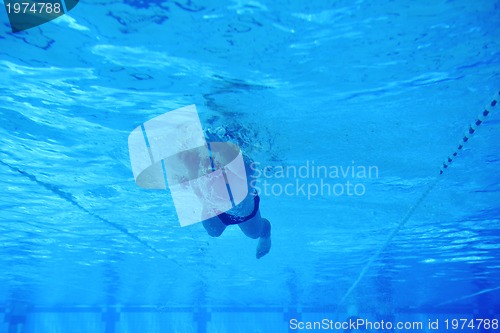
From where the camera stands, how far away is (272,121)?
10.1 meters

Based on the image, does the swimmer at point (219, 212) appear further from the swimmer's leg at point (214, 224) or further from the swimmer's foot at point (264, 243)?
the swimmer's foot at point (264, 243)

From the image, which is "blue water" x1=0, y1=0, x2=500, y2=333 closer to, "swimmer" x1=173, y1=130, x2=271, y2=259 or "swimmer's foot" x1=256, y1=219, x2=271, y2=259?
"swimmer" x1=173, y1=130, x2=271, y2=259

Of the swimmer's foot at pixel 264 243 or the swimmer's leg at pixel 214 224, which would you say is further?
the swimmer's foot at pixel 264 243

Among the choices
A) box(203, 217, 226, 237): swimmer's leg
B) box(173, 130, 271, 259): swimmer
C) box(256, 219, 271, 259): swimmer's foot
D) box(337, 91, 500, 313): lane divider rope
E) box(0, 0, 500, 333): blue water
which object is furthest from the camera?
box(256, 219, 271, 259): swimmer's foot

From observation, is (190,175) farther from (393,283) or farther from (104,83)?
(393,283)

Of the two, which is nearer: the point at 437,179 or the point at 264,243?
the point at 264,243

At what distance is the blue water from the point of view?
7.20 metres

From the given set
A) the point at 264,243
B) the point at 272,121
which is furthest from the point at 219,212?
the point at 272,121

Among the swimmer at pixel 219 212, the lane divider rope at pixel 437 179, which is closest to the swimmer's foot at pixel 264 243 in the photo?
the swimmer at pixel 219 212

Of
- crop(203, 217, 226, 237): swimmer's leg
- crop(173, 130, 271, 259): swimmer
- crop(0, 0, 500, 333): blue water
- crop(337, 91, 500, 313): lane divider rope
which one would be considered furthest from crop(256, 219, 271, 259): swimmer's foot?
crop(337, 91, 500, 313): lane divider rope

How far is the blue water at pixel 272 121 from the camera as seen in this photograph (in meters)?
7.20

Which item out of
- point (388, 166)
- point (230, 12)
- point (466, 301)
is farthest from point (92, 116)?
point (466, 301)

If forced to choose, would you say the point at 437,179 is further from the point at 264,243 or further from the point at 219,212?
the point at 219,212

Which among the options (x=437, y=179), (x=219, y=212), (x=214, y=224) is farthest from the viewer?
(x=437, y=179)
